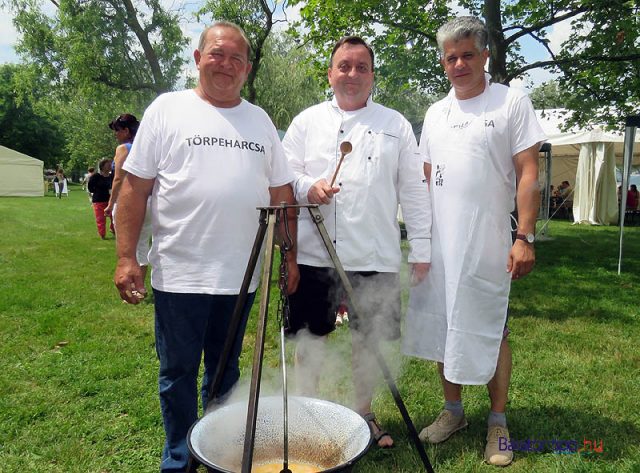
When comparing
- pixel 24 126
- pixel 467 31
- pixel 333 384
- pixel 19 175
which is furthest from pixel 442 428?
pixel 24 126

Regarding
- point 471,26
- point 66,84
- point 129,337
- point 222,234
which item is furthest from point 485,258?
point 66,84

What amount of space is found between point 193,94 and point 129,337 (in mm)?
2847

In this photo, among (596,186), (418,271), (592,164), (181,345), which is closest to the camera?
(181,345)

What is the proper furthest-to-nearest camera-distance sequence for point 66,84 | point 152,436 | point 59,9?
point 66,84
point 59,9
point 152,436

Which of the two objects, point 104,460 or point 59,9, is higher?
point 59,9

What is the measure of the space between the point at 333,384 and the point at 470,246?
1.28 meters

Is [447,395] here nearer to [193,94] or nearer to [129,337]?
[193,94]

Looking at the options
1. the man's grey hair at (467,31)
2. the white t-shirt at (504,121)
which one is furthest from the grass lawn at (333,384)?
the man's grey hair at (467,31)

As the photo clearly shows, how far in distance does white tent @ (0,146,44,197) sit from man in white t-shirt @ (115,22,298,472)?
28672mm

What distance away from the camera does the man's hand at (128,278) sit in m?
2.14

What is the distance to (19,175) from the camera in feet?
88.5

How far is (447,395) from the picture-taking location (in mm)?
2814

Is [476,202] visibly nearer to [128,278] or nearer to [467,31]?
[467,31]

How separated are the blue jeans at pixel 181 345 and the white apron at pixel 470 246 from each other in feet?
3.09
